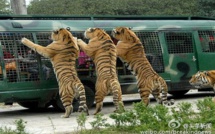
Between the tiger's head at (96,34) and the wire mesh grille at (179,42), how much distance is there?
2581 millimetres

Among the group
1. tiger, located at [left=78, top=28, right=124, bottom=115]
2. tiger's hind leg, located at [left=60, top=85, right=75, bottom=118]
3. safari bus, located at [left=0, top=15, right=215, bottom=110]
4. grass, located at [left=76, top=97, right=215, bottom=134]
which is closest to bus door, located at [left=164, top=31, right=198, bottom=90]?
safari bus, located at [left=0, top=15, right=215, bottom=110]

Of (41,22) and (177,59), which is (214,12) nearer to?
(177,59)

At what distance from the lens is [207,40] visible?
13500 mm

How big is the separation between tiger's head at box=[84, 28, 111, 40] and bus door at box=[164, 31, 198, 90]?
8.17ft

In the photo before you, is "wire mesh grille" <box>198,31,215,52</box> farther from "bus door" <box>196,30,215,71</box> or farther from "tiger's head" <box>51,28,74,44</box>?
"tiger's head" <box>51,28,74,44</box>

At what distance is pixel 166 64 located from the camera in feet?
40.3

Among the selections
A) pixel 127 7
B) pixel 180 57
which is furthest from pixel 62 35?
pixel 127 7

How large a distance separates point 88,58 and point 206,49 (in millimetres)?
4011

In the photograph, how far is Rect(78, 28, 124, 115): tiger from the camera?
1016 cm

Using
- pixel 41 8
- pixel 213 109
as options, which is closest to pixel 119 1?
pixel 41 8

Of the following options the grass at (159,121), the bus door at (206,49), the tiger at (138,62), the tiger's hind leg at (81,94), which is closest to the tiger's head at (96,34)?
the tiger at (138,62)

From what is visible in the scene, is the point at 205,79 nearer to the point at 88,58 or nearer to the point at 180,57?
the point at 180,57

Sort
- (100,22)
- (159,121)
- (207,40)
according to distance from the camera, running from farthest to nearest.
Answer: (207,40), (100,22), (159,121)

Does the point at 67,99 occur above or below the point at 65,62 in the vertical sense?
below
